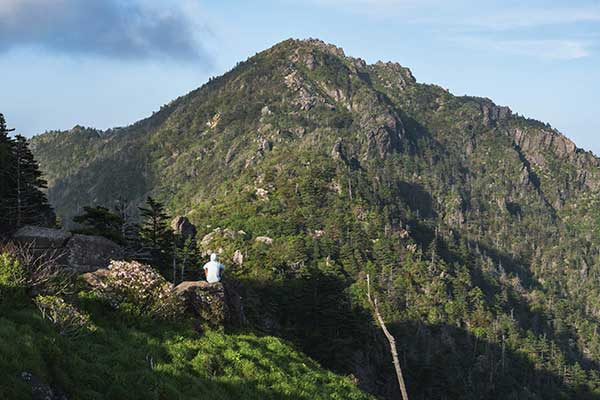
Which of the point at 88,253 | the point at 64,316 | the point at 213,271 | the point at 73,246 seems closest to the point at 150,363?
the point at 64,316

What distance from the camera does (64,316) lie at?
15.6m

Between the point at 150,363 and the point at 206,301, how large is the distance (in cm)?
650

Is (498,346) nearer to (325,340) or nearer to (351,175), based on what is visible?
(351,175)

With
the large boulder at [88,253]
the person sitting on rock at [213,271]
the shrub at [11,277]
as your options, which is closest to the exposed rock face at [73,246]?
the large boulder at [88,253]

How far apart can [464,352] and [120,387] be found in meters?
137

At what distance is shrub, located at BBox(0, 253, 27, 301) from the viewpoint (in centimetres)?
1608

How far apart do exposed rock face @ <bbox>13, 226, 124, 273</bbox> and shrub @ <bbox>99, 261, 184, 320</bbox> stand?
26.4 feet

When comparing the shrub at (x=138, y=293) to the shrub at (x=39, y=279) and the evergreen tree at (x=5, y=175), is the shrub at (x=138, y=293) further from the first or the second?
the evergreen tree at (x=5, y=175)

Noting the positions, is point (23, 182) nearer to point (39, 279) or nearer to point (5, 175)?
point (5, 175)

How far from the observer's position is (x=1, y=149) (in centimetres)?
4631

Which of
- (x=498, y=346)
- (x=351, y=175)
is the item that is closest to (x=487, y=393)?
(x=498, y=346)

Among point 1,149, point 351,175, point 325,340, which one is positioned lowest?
point 325,340

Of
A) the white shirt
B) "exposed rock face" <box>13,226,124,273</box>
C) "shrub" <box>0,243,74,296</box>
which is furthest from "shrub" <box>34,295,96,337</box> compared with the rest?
"exposed rock face" <box>13,226,124,273</box>

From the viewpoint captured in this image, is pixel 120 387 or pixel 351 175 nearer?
pixel 120 387
